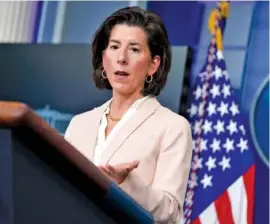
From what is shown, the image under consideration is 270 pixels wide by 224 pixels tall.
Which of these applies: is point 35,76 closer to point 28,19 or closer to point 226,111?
point 28,19

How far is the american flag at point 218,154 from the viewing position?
8.93ft

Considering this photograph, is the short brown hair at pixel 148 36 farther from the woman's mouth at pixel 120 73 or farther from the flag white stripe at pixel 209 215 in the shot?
the flag white stripe at pixel 209 215

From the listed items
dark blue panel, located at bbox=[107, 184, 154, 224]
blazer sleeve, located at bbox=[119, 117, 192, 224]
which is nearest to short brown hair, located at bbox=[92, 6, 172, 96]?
blazer sleeve, located at bbox=[119, 117, 192, 224]

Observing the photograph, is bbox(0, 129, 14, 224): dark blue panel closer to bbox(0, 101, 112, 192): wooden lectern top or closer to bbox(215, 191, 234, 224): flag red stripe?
bbox(0, 101, 112, 192): wooden lectern top

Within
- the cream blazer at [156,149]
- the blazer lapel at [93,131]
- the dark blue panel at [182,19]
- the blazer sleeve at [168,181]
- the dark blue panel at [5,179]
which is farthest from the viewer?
the dark blue panel at [182,19]

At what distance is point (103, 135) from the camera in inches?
44.4

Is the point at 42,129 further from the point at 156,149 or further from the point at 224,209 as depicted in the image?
the point at 224,209

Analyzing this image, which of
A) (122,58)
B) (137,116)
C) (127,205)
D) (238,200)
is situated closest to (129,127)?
(137,116)

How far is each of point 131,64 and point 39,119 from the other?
22.6 inches

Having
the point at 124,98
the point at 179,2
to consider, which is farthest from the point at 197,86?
the point at 124,98

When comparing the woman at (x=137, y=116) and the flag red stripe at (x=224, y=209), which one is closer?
the woman at (x=137, y=116)

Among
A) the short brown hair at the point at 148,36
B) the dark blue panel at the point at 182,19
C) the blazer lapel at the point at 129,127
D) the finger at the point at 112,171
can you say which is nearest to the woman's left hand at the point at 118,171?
the finger at the point at 112,171

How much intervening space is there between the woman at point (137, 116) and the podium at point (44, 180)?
0.36 metres

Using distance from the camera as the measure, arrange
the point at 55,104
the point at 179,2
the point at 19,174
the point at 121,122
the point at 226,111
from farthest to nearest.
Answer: the point at 55,104 < the point at 179,2 < the point at 226,111 < the point at 121,122 < the point at 19,174
